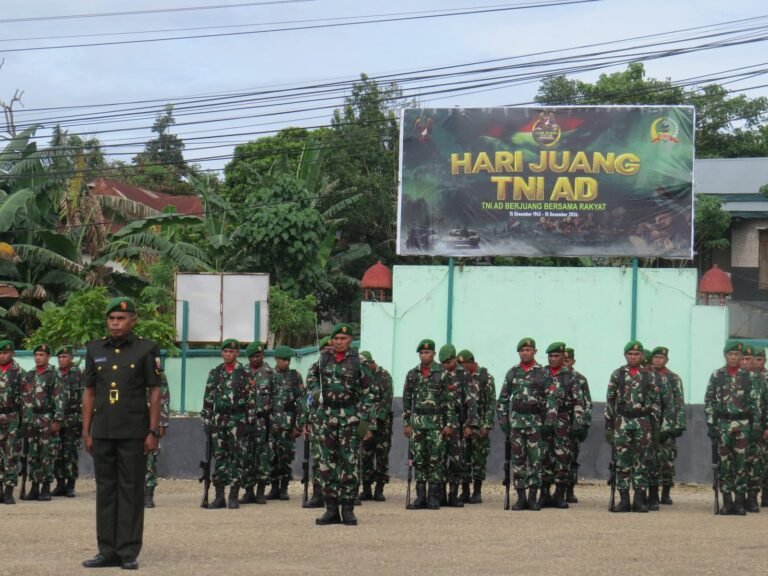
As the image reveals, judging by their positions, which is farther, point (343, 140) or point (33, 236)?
point (343, 140)

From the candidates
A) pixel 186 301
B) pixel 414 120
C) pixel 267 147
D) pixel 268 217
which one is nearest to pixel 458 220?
pixel 414 120

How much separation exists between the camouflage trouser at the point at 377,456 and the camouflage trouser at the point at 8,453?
4200mm

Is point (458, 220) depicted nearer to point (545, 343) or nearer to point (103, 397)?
point (545, 343)

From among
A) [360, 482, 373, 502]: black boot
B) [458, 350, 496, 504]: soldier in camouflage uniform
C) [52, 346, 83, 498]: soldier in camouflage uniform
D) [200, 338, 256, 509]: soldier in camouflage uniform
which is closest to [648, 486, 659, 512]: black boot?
[458, 350, 496, 504]: soldier in camouflage uniform

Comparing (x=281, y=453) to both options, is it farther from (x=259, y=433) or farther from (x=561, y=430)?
(x=561, y=430)

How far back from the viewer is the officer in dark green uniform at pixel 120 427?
9102 millimetres

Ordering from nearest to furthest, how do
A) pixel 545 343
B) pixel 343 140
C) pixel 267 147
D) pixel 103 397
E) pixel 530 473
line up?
pixel 103 397 → pixel 530 473 → pixel 545 343 → pixel 343 140 → pixel 267 147

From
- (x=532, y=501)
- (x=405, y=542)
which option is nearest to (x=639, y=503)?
(x=532, y=501)

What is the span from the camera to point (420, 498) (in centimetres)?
1488

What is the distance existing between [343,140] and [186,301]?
21.7 meters

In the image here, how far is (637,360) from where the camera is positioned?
1470 centimetres

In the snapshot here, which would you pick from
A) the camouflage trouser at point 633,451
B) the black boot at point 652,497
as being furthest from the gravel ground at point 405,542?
the camouflage trouser at point 633,451

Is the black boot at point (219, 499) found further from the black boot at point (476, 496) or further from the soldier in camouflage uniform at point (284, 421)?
the black boot at point (476, 496)

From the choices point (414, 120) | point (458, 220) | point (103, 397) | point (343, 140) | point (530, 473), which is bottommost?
point (530, 473)
